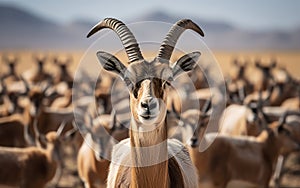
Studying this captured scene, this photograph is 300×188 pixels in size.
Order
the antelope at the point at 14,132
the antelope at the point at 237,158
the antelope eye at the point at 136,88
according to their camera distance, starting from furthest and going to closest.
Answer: the antelope at the point at 14,132 → the antelope at the point at 237,158 → the antelope eye at the point at 136,88

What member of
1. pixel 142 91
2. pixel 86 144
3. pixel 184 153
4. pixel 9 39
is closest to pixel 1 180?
pixel 86 144

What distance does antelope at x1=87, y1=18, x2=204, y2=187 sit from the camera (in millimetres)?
4672

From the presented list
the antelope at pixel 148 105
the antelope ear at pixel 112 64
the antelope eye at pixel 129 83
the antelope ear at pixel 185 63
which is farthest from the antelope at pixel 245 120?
the antelope eye at pixel 129 83

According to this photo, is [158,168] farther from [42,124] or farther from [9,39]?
[9,39]

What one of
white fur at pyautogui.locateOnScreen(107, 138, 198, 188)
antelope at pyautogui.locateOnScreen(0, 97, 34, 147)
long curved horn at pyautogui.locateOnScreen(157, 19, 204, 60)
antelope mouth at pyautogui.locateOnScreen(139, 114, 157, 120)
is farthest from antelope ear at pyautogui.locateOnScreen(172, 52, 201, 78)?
antelope at pyautogui.locateOnScreen(0, 97, 34, 147)

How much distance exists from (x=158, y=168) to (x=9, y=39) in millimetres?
166967

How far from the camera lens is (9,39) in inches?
6555

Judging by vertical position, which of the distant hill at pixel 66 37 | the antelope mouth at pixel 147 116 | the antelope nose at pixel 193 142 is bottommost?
the antelope nose at pixel 193 142

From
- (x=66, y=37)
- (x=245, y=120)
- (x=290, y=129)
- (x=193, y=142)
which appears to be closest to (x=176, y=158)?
(x=193, y=142)

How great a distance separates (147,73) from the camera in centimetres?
479

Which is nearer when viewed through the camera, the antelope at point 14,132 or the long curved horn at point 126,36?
the long curved horn at point 126,36

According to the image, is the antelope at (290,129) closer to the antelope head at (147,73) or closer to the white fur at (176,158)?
the white fur at (176,158)

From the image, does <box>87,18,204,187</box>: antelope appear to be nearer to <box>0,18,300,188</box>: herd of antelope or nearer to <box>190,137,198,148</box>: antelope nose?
<box>0,18,300,188</box>: herd of antelope

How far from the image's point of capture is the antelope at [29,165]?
27.5ft
